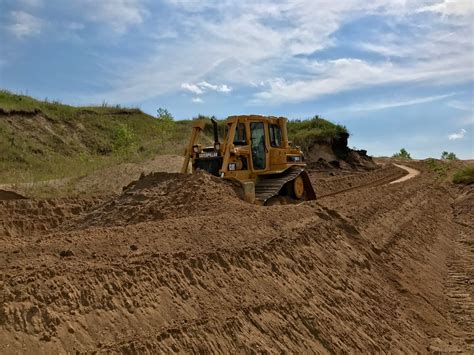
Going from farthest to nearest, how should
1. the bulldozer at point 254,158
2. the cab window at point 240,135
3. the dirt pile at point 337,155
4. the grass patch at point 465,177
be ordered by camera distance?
1. the dirt pile at point 337,155
2. the grass patch at point 465,177
3. the cab window at point 240,135
4. the bulldozer at point 254,158

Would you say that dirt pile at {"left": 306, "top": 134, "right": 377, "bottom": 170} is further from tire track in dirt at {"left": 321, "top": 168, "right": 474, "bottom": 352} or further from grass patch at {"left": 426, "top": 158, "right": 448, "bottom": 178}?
tire track in dirt at {"left": 321, "top": 168, "right": 474, "bottom": 352}

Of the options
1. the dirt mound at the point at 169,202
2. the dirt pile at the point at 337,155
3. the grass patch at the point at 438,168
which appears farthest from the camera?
the dirt pile at the point at 337,155

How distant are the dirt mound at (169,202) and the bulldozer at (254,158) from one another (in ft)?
4.13

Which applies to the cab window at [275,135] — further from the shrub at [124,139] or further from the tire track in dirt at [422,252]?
the shrub at [124,139]

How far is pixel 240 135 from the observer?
46.0ft

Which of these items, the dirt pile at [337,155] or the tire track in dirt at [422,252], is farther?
the dirt pile at [337,155]

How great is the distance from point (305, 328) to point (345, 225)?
169 inches

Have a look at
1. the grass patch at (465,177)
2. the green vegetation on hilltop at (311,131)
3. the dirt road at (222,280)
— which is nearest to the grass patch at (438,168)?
the grass patch at (465,177)

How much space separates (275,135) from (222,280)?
9.21m

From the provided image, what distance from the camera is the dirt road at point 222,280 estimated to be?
486 cm

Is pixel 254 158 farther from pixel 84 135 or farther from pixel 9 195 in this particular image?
pixel 84 135

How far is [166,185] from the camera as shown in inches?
467

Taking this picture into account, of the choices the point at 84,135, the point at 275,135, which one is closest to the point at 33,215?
the point at 275,135

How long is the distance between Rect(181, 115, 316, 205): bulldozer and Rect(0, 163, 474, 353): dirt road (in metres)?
1.44
